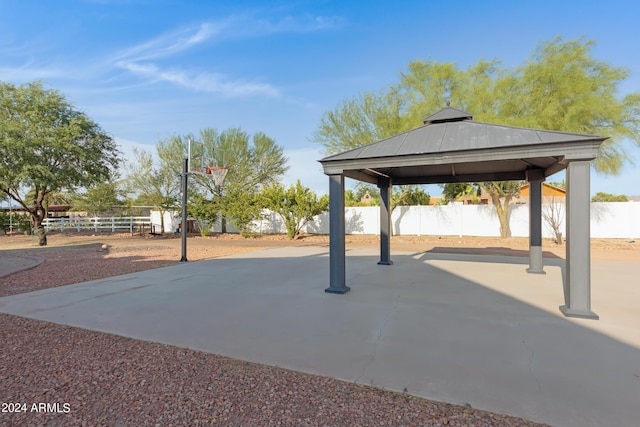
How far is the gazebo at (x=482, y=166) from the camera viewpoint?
4461mm

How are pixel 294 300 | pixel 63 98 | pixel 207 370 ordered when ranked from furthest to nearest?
pixel 63 98 → pixel 294 300 → pixel 207 370

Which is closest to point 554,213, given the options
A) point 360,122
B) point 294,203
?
point 360,122

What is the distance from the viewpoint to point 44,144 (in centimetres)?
1425

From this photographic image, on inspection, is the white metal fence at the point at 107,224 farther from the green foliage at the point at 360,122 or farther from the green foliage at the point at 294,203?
the green foliage at the point at 360,122

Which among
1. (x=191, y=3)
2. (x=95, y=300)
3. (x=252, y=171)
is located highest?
(x=191, y=3)

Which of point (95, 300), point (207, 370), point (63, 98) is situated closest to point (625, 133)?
point (207, 370)

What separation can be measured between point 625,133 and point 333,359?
16948 mm

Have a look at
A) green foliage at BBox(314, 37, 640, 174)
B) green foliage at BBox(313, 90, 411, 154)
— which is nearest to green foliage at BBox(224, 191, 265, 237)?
green foliage at BBox(313, 90, 411, 154)

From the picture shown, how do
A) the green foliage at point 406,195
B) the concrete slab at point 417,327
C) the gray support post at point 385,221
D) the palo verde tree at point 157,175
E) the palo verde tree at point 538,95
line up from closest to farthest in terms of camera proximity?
the concrete slab at point 417,327 < the gray support post at point 385,221 < the palo verde tree at point 538,95 < the green foliage at point 406,195 < the palo verde tree at point 157,175

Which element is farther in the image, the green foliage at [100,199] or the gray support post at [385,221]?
the green foliage at [100,199]

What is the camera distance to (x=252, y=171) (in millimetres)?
22875

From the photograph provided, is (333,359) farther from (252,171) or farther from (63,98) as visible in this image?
(252,171)

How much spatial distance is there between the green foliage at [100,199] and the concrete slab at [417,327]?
23.5 meters

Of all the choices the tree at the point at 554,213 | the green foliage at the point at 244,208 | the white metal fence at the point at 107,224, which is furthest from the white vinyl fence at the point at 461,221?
Result: the white metal fence at the point at 107,224
